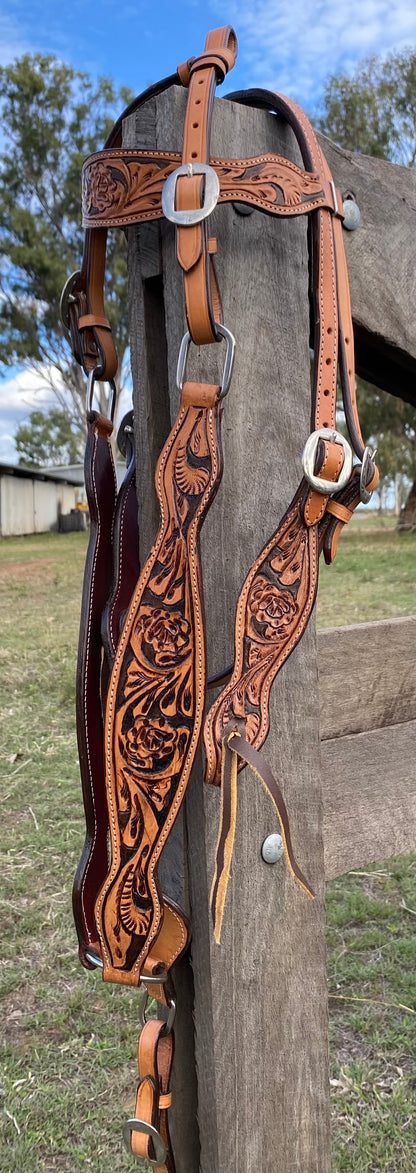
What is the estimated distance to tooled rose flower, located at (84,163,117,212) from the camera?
37.7 inches

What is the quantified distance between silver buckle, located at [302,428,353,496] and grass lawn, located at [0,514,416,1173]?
1.67 metres

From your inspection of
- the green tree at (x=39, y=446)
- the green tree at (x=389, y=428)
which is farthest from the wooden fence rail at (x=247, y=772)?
the green tree at (x=39, y=446)

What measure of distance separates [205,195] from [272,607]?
461 millimetres

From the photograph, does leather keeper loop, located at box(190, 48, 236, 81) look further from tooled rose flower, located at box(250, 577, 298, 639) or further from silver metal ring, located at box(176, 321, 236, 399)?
tooled rose flower, located at box(250, 577, 298, 639)

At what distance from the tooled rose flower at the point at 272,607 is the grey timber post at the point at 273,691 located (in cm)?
16

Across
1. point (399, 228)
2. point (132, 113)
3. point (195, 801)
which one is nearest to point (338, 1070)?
point (195, 801)

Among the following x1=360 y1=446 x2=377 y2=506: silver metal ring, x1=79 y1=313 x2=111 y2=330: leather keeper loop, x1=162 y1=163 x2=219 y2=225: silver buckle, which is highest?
x1=162 y1=163 x2=219 y2=225: silver buckle

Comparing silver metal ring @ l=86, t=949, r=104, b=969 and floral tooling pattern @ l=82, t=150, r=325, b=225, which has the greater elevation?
floral tooling pattern @ l=82, t=150, r=325, b=225

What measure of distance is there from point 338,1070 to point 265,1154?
1.10 meters

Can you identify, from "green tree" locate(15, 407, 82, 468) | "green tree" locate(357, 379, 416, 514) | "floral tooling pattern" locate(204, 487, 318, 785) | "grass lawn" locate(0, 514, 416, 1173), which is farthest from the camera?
"green tree" locate(15, 407, 82, 468)

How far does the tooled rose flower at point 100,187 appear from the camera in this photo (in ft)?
3.14

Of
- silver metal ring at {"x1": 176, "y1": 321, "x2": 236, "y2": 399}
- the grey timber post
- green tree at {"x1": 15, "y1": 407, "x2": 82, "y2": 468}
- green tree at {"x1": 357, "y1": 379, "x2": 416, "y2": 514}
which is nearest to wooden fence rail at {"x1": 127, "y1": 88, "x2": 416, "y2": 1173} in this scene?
the grey timber post

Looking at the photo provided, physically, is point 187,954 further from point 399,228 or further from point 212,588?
point 399,228

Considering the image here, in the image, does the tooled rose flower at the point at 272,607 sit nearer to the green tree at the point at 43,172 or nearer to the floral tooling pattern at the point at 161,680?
the floral tooling pattern at the point at 161,680
